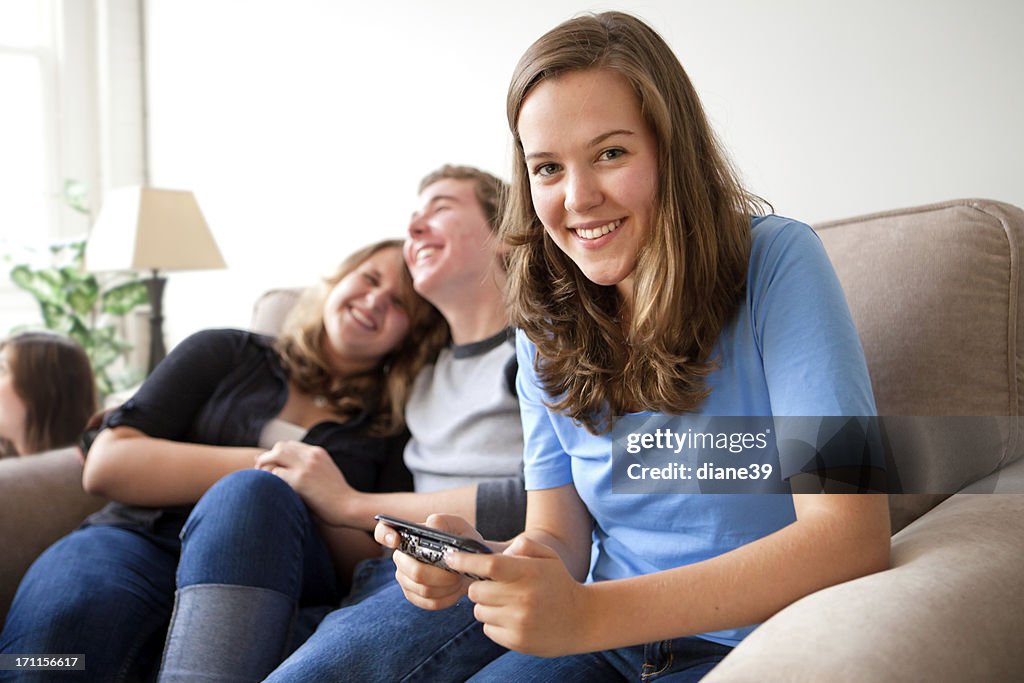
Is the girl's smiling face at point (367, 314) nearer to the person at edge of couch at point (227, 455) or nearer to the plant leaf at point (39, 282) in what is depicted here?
the person at edge of couch at point (227, 455)

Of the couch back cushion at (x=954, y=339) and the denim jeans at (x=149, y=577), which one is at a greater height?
the couch back cushion at (x=954, y=339)

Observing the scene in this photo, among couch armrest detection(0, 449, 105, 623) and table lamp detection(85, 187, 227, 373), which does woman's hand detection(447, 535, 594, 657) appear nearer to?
couch armrest detection(0, 449, 105, 623)

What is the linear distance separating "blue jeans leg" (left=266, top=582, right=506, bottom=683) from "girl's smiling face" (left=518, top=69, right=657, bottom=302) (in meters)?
0.48

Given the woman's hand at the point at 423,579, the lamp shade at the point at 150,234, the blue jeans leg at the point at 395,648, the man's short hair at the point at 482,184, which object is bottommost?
the blue jeans leg at the point at 395,648

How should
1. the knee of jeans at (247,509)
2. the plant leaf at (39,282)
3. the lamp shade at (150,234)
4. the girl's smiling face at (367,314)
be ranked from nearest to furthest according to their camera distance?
1. the knee of jeans at (247,509)
2. the girl's smiling face at (367,314)
3. the lamp shade at (150,234)
4. the plant leaf at (39,282)

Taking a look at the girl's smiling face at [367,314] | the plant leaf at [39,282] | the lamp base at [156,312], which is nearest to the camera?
the girl's smiling face at [367,314]

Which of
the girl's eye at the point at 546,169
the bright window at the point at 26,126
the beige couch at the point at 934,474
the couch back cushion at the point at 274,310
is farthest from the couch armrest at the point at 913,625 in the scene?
the bright window at the point at 26,126

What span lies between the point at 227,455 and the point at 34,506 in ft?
1.21

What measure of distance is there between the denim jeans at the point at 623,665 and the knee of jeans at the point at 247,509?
44 centimetres

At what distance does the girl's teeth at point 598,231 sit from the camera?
1.03 metres

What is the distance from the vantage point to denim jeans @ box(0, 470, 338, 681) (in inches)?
52.1

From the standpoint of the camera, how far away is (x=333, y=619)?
1286 millimetres

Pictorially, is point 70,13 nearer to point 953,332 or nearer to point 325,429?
point 325,429

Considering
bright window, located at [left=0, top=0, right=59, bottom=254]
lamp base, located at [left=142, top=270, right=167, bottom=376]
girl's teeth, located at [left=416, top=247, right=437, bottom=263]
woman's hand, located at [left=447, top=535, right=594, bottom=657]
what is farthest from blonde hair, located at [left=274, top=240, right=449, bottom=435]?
bright window, located at [left=0, top=0, right=59, bottom=254]
